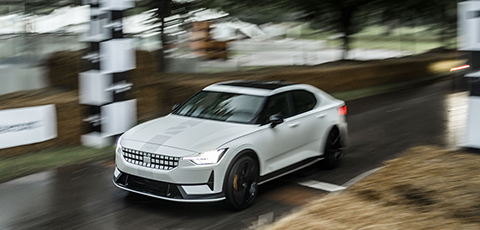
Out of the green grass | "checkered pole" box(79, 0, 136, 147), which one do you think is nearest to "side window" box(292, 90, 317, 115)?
the green grass

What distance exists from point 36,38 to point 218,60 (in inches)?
305

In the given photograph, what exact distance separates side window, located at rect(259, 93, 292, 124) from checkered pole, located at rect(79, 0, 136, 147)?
450cm

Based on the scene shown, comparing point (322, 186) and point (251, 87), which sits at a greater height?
point (251, 87)

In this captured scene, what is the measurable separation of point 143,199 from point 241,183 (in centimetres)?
143

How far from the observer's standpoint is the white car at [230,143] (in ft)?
21.7

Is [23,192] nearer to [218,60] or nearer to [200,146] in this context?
[200,146]

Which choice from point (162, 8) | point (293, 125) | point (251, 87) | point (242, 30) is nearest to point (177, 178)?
point (293, 125)

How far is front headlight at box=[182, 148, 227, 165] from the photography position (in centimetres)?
657

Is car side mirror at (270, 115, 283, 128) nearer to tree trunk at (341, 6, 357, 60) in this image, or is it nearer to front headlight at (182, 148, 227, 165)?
front headlight at (182, 148, 227, 165)

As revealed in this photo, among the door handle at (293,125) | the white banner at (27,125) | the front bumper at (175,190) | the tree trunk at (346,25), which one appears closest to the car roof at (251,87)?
the door handle at (293,125)

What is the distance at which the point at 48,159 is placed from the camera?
9.80m

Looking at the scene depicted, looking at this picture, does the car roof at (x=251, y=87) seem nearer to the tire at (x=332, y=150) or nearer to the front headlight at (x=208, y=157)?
the tire at (x=332, y=150)

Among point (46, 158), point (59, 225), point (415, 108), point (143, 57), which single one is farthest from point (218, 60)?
point (59, 225)

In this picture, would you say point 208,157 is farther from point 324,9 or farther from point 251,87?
point 324,9
